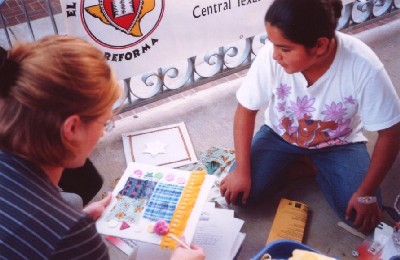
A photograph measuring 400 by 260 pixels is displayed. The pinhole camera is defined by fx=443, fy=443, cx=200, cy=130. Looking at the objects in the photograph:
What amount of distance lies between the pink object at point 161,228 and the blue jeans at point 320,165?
1.59 ft

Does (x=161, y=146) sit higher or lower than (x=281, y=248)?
lower

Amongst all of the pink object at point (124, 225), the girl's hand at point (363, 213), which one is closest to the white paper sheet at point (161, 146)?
the pink object at point (124, 225)

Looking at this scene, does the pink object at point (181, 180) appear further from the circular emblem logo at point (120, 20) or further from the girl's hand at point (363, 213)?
the circular emblem logo at point (120, 20)

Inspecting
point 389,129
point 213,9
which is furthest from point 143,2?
point 389,129

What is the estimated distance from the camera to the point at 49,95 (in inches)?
33.2

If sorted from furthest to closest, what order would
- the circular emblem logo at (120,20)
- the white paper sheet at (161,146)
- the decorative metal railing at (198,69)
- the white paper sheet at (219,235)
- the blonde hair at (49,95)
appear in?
the decorative metal railing at (198,69) < the white paper sheet at (161,146) < the circular emblem logo at (120,20) < the white paper sheet at (219,235) < the blonde hair at (49,95)

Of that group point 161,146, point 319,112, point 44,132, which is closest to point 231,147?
point 161,146

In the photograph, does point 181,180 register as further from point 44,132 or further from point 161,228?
point 44,132

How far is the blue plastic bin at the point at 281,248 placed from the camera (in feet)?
4.10

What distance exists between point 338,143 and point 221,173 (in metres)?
0.52

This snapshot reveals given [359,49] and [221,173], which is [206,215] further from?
[359,49]

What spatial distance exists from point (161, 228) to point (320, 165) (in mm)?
711

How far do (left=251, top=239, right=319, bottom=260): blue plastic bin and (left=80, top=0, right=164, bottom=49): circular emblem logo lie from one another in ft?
3.84

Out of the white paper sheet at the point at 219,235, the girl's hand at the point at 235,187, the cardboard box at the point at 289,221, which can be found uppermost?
the girl's hand at the point at 235,187
